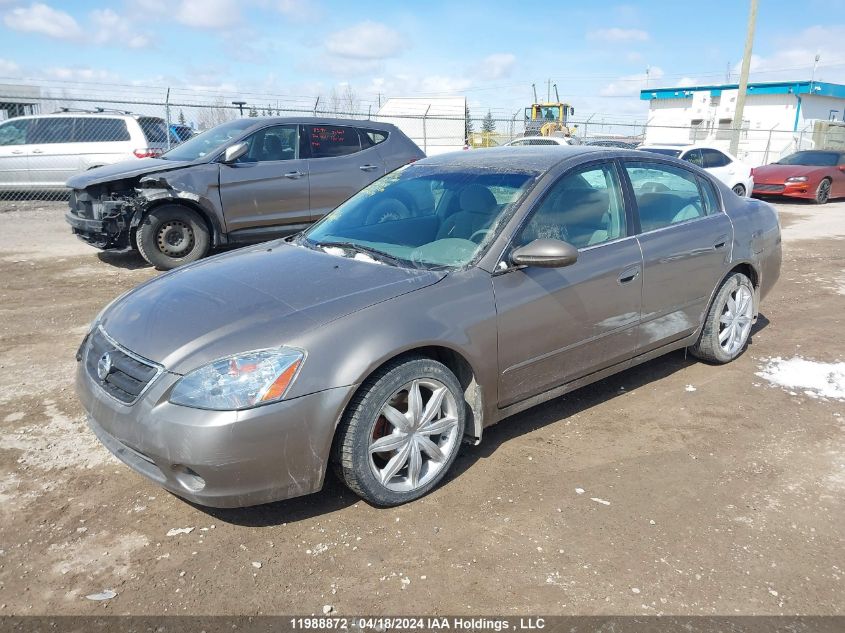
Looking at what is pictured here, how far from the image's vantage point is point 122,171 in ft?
25.1

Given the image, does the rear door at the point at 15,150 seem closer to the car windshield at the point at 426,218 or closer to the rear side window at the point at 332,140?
the rear side window at the point at 332,140

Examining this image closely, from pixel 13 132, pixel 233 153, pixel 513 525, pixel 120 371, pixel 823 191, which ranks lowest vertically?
pixel 513 525

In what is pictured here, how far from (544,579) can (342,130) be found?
7307mm

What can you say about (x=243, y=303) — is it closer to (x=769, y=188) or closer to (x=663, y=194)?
(x=663, y=194)

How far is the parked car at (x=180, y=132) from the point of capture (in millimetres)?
14305

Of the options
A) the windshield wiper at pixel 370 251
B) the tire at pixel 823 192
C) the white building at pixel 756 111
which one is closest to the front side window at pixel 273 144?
the windshield wiper at pixel 370 251

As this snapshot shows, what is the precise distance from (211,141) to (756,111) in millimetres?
37914

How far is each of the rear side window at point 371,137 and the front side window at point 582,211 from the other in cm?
549

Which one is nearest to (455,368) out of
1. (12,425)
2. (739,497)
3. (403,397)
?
(403,397)

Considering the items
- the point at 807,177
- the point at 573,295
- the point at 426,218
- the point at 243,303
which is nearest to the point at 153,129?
the point at 426,218

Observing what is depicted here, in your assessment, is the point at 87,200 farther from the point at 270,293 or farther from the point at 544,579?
the point at 544,579

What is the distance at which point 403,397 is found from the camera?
3051 millimetres

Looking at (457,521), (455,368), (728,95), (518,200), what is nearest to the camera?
(457,521)

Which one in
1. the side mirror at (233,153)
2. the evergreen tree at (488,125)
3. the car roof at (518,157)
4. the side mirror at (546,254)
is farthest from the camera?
the evergreen tree at (488,125)
